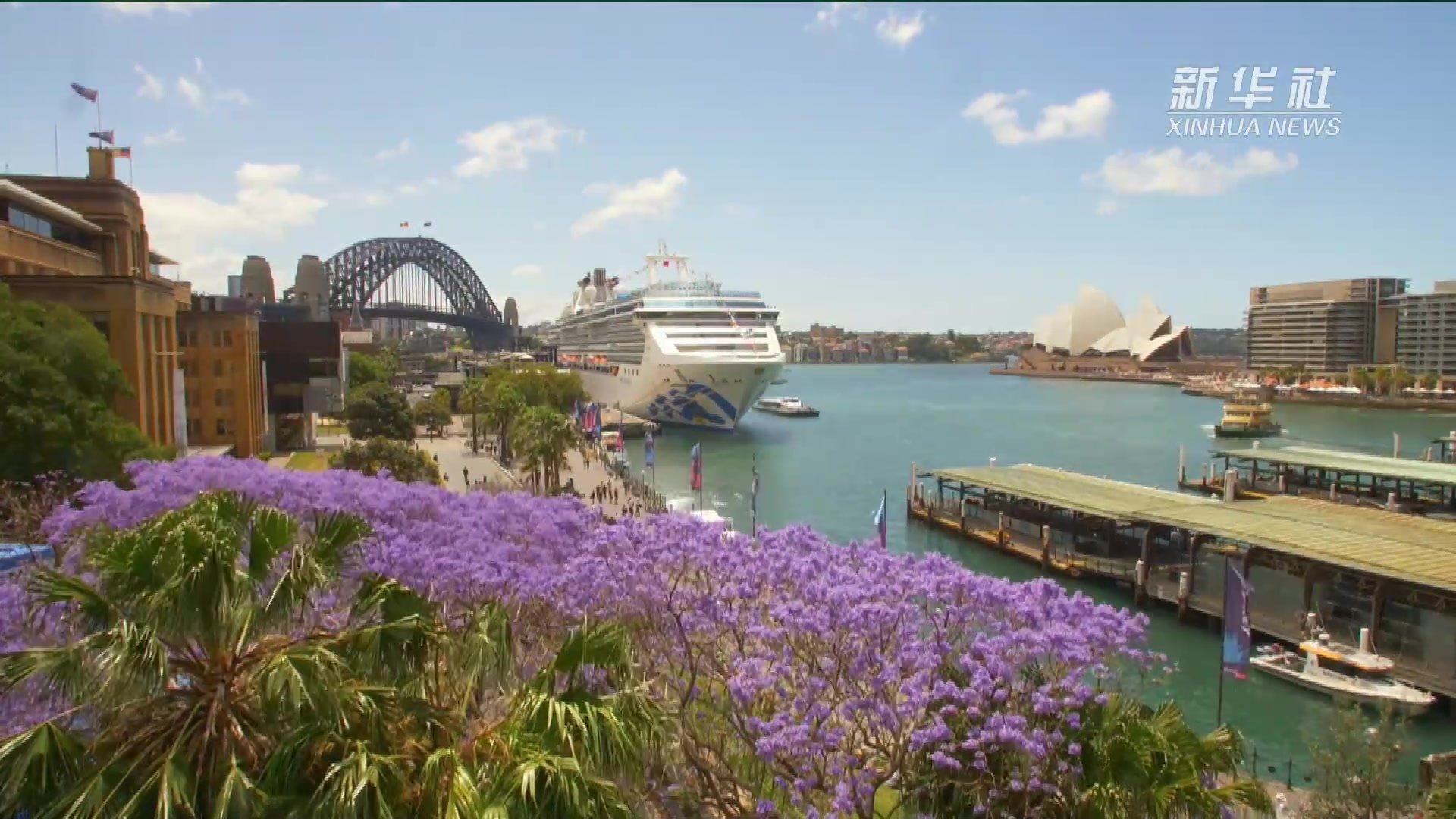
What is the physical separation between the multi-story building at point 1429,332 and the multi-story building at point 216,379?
154 m

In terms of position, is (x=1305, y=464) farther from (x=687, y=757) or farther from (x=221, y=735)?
(x=221, y=735)

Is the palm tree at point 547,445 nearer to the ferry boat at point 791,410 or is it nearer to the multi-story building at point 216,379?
the multi-story building at point 216,379

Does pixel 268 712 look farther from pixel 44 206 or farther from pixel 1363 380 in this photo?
pixel 1363 380

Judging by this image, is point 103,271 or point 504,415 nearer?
point 103,271

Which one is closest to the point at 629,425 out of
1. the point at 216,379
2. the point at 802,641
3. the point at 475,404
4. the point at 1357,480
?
the point at 475,404

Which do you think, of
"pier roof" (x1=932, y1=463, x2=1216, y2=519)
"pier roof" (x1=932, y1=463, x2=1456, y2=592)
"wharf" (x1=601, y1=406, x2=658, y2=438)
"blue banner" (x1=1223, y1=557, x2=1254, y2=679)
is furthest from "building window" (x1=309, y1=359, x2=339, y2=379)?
"blue banner" (x1=1223, y1=557, x2=1254, y2=679)

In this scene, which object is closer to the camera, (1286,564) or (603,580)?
(603,580)

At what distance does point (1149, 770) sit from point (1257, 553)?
18.1 metres

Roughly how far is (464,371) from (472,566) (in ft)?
412

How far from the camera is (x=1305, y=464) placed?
4409cm

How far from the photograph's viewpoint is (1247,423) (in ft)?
282

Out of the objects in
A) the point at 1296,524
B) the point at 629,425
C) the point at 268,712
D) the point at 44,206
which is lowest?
the point at 629,425

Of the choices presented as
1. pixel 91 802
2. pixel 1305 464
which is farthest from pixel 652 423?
pixel 91 802

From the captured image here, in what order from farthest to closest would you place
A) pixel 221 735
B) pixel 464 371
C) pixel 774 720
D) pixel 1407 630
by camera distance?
pixel 464 371 → pixel 1407 630 → pixel 774 720 → pixel 221 735
